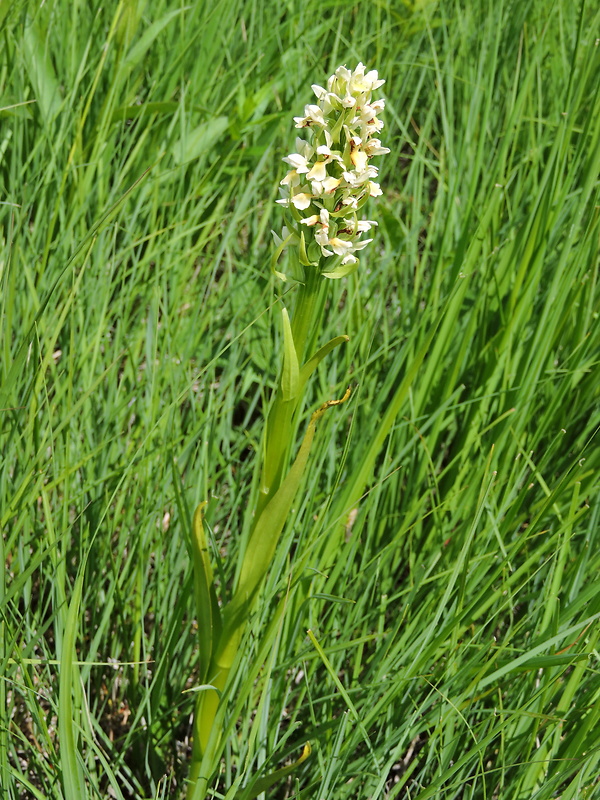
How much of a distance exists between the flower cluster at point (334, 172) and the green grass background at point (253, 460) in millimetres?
210

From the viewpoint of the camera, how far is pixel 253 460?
5.18ft

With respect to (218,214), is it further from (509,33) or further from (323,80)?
(509,33)

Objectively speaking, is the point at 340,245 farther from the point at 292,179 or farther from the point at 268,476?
the point at 268,476

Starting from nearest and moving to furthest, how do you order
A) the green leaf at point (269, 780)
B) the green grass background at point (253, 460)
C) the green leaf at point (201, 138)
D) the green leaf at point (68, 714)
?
the green leaf at point (68, 714) → the green leaf at point (269, 780) → the green grass background at point (253, 460) → the green leaf at point (201, 138)

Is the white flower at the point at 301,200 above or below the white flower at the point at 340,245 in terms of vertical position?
above

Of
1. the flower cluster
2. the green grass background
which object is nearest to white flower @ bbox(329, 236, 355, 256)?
the flower cluster

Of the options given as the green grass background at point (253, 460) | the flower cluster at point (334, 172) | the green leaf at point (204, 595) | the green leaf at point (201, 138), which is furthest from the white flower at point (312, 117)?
the green leaf at point (201, 138)

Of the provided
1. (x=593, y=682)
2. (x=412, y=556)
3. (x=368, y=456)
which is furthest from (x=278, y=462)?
(x=593, y=682)

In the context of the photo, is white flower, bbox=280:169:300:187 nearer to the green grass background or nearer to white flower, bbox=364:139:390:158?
white flower, bbox=364:139:390:158

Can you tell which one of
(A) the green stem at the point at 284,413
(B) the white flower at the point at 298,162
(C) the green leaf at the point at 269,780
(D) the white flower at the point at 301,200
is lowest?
(C) the green leaf at the point at 269,780

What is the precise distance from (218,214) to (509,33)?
137 centimetres

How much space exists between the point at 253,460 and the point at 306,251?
2.42 feet

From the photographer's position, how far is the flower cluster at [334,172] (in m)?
0.88

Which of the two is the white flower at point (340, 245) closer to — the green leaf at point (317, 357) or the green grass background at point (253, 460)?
the green leaf at point (317, 357)
